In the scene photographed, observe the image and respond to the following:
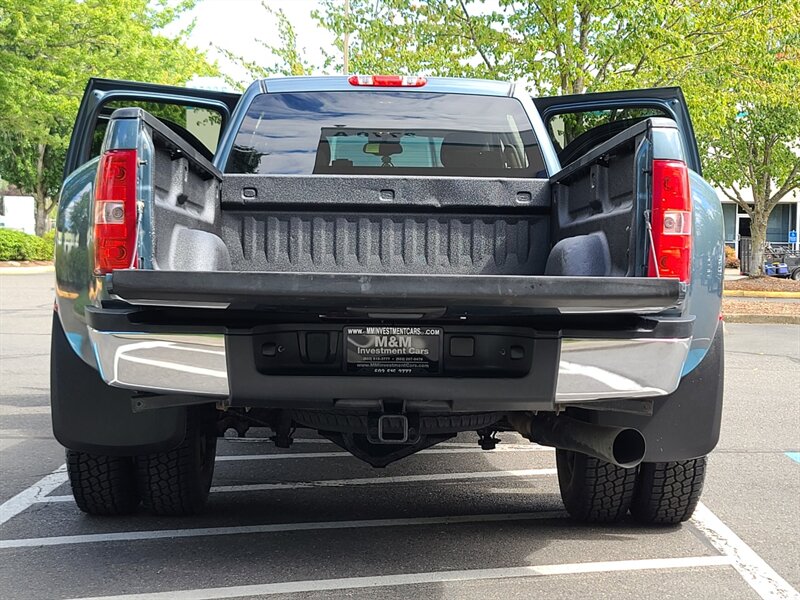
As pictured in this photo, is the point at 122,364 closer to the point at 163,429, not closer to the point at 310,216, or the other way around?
the point at 163,429

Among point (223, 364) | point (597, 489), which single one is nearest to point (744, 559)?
point (597, 489)

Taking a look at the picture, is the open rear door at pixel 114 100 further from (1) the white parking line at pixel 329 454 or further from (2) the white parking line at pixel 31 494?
(1) the white parking line at pixel 329 454

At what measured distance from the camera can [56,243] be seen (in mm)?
3965

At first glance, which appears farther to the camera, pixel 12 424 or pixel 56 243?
pixel 12 424

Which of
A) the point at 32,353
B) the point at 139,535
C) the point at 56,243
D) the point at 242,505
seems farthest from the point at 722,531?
the point at 32,353

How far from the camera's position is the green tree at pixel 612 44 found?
595 inches

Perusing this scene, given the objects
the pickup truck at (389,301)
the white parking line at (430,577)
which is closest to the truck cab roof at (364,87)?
Answer: the pickup truck at (389,301)

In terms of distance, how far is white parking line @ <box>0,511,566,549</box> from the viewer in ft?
13.6

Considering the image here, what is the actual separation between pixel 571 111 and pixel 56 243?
3016mm

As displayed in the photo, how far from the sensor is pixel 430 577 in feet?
12.2

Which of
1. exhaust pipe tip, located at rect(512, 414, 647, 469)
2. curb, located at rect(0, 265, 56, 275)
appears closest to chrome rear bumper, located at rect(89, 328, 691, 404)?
exhaust pipe tip, located at rect(512, 414, 647, 469)

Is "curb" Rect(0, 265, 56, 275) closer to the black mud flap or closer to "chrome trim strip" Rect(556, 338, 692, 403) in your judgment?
the black mud flap

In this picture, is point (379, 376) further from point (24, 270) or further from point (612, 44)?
point (24, 270)

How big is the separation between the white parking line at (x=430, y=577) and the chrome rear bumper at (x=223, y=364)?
770 mm
